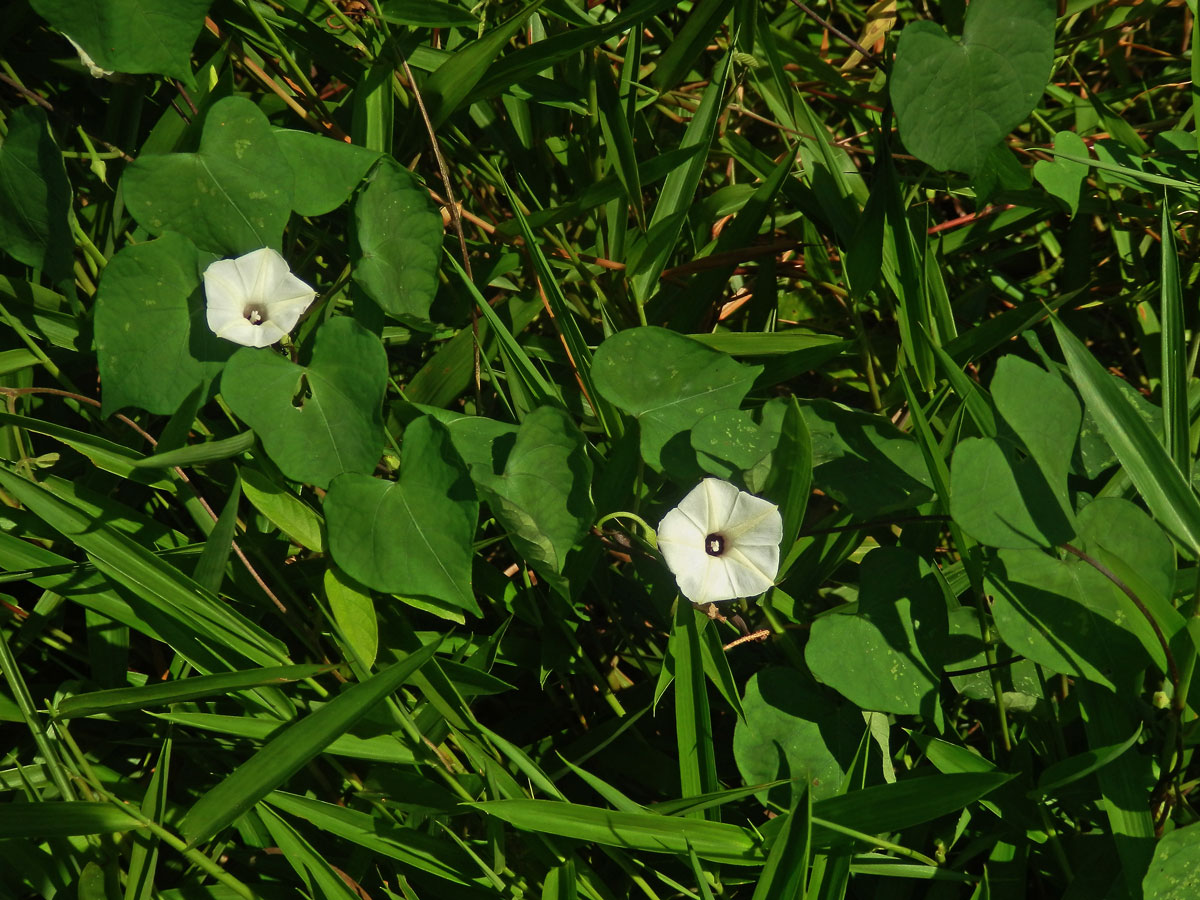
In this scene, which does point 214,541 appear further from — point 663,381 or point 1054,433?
point 1054,433

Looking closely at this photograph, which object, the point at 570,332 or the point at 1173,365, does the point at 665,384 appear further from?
the point at 1173,365

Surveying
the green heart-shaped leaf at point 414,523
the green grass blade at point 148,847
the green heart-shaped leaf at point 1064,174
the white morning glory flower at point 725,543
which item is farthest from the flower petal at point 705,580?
the green heart-shaped leaf at point 1064,174

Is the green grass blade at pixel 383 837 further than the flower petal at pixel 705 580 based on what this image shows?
Yes

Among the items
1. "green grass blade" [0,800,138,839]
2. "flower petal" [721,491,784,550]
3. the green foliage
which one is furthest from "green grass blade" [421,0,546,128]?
"green grass blade" [0,800,138,839]

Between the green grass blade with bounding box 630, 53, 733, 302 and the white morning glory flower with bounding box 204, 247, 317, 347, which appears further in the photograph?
the green grass blade with bounding box 630, 53, 733, 302

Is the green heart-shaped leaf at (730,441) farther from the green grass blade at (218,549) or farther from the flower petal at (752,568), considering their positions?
the green grass blade at (218,549)

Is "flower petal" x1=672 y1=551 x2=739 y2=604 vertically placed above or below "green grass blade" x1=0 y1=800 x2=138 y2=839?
above

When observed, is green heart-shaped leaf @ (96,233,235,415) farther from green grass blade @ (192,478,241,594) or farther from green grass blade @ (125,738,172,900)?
green grass blade @ (125,738,172,900)

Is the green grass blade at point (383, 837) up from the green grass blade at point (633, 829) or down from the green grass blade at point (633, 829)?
down
